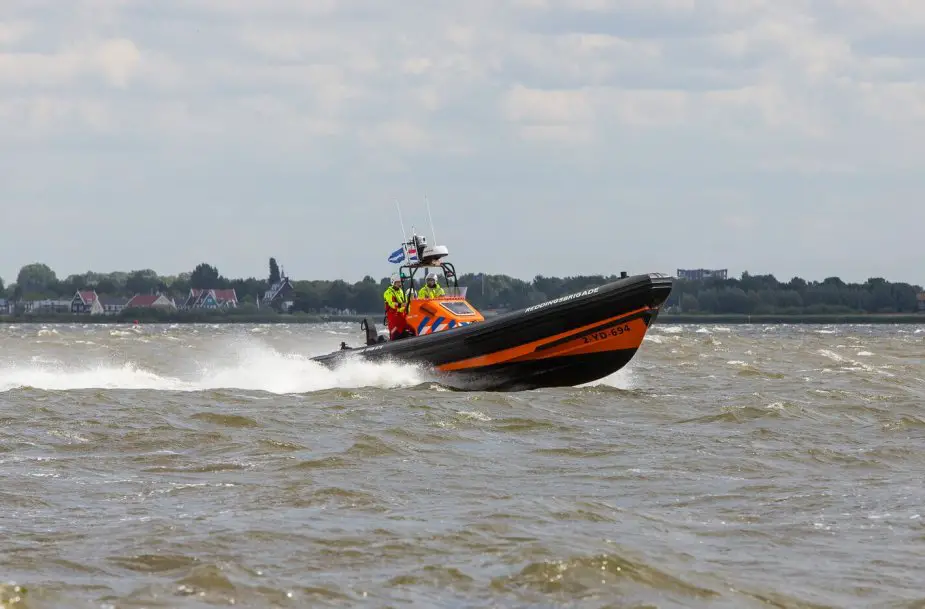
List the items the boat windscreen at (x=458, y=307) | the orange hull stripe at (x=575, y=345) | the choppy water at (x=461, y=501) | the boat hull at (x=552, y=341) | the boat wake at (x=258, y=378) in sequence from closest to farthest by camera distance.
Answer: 1. the choppy water at (x=461, y=501)
2. the boat hull at (x=552, y=341)
3. the orange hull stripe at (x=575, y=345)
4. the boat wake at (x=258, y=378)
5. the boat windscreen at (x=458, y=307)

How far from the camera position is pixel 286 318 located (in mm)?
168875

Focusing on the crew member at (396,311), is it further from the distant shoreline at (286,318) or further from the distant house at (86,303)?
the distant house at (86,303)

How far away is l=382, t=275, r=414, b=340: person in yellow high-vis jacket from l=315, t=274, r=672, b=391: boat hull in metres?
1.08

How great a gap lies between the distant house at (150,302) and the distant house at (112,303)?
4.77 ft

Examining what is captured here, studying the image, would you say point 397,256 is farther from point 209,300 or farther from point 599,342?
point 209,300

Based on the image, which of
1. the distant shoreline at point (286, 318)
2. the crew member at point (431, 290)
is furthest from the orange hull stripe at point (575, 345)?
the distant shoreline at point (286, 318)

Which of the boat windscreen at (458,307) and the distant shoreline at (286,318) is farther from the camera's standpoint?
the distant shoreline at (286,318)

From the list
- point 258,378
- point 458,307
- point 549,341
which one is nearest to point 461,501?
point 549,341

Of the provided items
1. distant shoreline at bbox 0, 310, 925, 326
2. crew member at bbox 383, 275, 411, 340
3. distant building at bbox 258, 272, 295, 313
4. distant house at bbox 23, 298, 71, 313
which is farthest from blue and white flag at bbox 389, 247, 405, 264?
distant house at bbox 23, 298, 71, 313

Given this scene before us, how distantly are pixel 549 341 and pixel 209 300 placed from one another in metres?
176

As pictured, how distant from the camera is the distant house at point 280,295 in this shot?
18557 centimetres

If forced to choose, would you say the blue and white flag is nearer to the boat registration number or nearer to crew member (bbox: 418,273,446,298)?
crew member (bbox: 418,273,446,298)

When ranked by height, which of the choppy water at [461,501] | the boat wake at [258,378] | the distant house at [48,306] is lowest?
the choppy water at [461,501]

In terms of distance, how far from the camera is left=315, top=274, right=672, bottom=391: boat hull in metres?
18.8
